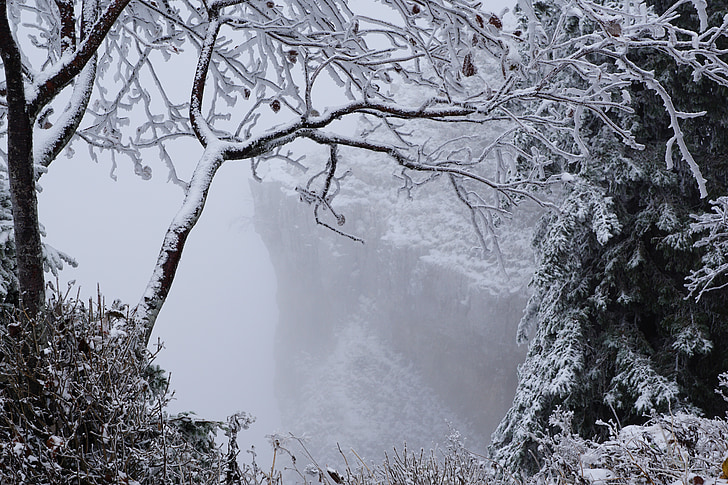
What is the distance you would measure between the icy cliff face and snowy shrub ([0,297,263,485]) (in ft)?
55.4

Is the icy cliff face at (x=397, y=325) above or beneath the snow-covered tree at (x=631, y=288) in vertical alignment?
above

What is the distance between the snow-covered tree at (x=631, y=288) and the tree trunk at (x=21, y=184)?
4.93 m

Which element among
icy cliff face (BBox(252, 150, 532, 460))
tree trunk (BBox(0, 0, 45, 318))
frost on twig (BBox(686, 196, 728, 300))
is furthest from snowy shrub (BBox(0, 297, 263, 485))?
icy cliff face (BBox(252, 150, 532, 460))

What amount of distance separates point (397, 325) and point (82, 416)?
77.0ft

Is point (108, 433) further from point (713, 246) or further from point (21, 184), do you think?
point (713, 246)

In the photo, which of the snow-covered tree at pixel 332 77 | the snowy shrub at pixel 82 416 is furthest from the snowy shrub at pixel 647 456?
the snowy shrub at pixel 82 416

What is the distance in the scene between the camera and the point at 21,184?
6.53 feet

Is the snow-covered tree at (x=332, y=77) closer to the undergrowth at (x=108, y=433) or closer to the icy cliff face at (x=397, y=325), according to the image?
the undergrowth at (x=108, y=433)

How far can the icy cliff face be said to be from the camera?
18984mm

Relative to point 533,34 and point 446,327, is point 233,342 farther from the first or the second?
point 533,34

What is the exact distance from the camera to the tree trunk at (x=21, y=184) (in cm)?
199

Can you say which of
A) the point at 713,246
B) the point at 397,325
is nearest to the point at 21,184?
the point at 713,246

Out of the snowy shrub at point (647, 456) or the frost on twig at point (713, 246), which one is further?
the frost on twig at point (713, 246)

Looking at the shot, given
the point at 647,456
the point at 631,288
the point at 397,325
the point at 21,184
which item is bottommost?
the point at 647,456
